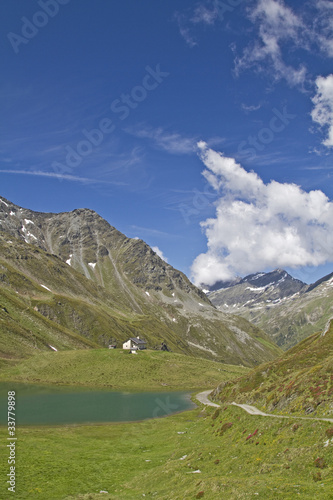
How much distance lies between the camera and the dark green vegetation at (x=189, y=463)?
2162 cm

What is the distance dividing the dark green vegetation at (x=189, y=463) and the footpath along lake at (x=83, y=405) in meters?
12.5

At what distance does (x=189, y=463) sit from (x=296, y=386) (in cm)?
2345

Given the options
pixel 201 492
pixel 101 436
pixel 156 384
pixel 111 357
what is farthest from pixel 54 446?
pixel 111 357

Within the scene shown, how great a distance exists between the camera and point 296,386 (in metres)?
49.1

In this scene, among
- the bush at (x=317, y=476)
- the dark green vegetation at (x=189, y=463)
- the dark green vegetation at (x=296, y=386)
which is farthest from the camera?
the dark green vegetation at (x=296, y=386)

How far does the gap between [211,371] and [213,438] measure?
126294 mm

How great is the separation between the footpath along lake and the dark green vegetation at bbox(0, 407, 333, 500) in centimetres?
1254

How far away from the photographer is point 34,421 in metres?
61.4

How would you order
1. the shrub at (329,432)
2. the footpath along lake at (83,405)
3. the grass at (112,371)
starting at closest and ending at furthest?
the shrub at (329,432), the footpath along lake at (83,405), the grass at (112,371)

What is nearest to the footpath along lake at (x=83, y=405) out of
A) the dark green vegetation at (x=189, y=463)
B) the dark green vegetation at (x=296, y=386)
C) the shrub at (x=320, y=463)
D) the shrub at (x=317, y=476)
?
the dark green vegetation at (x=189, y=463)

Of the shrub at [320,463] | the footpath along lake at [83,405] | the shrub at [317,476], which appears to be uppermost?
the shrub at [320,463]

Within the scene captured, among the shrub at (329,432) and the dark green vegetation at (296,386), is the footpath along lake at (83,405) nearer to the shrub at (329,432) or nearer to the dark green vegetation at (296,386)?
the dark green vegetation at (296,386)

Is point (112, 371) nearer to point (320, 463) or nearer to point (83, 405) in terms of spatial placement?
point (83, 405)

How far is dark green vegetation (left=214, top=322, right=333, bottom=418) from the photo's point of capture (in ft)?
131
